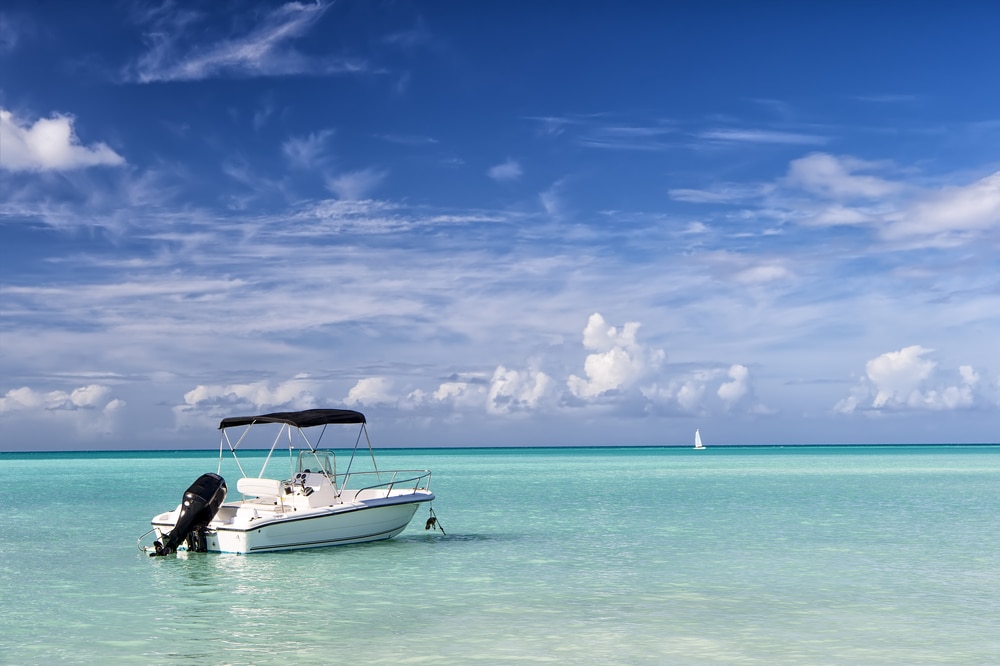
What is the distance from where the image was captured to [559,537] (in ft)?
89.8

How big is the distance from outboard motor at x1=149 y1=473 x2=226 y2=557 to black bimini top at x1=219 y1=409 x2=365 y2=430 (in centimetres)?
224

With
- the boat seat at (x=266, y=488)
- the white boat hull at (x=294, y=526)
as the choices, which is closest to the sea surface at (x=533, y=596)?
the white boat hull at (x=294, y=526)

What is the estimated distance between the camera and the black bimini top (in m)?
24.0

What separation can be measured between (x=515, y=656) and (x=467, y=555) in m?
10.2

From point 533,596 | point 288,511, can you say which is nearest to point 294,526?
point 288,511

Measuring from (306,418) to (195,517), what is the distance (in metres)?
3.41

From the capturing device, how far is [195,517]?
2245 centimetres

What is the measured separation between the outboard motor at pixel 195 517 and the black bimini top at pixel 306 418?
7.36 feet

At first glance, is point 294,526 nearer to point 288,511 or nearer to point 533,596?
point 288,511

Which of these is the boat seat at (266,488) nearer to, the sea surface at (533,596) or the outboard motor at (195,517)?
the outboard motor at (195,517)

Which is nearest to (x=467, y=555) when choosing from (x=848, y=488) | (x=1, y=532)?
(x=1, y=532)

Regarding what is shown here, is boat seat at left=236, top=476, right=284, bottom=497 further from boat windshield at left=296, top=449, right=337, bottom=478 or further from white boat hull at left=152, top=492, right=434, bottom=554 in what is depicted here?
boat windshield at left=296, top=449, right=337, bottom=478

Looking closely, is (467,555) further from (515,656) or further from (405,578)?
(515,656)

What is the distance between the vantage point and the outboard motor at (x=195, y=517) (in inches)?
882
